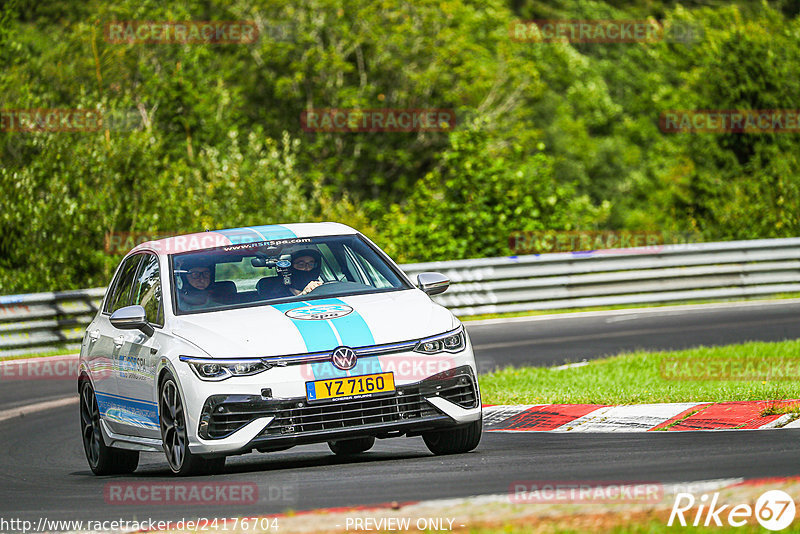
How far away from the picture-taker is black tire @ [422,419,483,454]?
344 inches

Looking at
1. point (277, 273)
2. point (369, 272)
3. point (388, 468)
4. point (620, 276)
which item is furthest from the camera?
point (620, 276)

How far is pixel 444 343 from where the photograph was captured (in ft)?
27.7

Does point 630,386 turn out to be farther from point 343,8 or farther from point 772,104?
point 343,8

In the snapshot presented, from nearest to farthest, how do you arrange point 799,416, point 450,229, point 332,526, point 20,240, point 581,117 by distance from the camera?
point 332,526 < point 799,416 < point 20,240 < point 450,229 < point 581,117

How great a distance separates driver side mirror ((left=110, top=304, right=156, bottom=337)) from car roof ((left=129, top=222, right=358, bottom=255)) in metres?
0.66

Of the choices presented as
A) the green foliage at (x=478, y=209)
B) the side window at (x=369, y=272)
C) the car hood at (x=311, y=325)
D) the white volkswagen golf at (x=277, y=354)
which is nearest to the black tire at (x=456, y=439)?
the white volkswagen golf at (x=277, y=354)

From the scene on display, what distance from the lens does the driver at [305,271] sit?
909 cm

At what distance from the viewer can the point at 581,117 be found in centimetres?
6756

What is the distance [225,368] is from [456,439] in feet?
5.44

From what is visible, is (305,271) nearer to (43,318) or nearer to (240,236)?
(240,236)

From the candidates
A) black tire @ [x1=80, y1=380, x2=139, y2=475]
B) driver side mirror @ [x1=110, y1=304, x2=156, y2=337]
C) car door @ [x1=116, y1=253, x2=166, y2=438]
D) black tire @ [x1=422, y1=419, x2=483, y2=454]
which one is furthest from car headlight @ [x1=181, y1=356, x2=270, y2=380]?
black tire @ [x1=80, y1=380, x2=139, y2=475]

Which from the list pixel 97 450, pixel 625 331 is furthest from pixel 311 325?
pixel 625 331

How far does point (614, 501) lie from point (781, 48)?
97.8 ft

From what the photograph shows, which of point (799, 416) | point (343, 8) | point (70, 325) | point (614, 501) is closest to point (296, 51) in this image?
point (343, 8)
